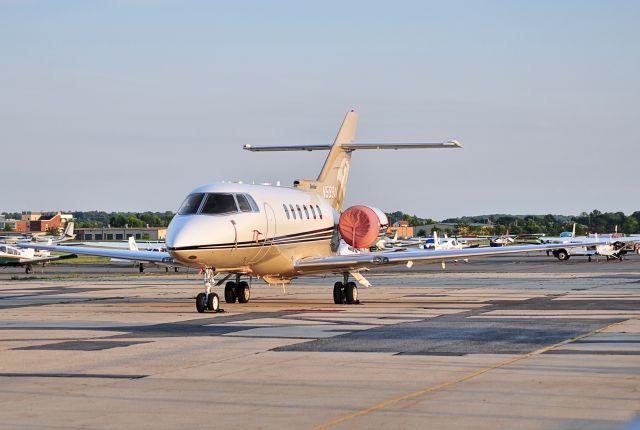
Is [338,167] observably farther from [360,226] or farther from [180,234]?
[180,234]

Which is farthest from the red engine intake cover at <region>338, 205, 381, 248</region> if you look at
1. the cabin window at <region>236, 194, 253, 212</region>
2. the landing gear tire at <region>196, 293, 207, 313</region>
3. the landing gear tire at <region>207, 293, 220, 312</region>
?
the landing gear tire at <region>196, 293, 207, 313</region>

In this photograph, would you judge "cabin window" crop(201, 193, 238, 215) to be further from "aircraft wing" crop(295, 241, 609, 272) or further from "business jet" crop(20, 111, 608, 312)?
"aircraft wing" crop(295, 241, 609, 272)

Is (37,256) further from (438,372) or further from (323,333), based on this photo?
(438,372)

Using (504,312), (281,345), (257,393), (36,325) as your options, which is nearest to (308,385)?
(257,393)

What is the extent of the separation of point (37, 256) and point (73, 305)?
5161cm

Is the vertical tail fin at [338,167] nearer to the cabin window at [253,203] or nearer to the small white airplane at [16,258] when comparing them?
the cabin window at [253,203]

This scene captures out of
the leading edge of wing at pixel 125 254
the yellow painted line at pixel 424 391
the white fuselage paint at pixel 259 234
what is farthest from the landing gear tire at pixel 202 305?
the yellow painted line at pixel 424 391

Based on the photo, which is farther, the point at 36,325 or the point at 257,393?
the point at 36,325

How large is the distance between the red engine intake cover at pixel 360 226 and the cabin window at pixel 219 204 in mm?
6267

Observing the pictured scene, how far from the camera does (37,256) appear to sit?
81.5 meters

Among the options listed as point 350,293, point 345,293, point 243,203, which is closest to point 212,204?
point 243,203

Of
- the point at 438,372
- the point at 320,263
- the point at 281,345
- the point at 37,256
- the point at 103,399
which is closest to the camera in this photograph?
the point at 103,399

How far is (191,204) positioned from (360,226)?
7.67 metres

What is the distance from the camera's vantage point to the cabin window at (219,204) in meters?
28.8
